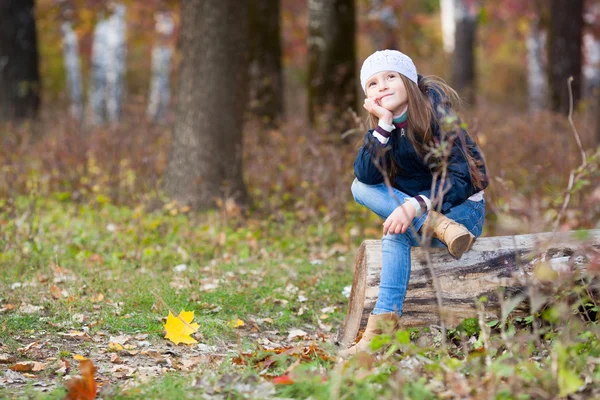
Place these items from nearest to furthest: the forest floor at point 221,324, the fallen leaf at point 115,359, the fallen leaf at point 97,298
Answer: the forest floor at point 221,324
the fallen leaf at point 115,359
the fallen leaf at point 97,298

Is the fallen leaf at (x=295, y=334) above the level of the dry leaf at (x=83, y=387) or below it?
below

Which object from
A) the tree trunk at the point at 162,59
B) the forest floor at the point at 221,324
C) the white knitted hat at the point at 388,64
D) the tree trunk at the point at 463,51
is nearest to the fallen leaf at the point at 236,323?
the forest floor at the point at 221,324

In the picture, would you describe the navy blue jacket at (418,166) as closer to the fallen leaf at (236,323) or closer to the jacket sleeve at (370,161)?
the jacket sleeve at (370,161)

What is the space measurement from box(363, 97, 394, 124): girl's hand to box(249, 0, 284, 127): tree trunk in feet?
21.6

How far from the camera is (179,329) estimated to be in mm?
4254

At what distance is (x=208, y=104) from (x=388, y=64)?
3.60 m

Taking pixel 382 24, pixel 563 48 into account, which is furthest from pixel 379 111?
pixel 382 24

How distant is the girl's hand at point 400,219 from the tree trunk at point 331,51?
6.01 meters

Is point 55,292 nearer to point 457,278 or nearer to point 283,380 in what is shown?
point 283,380

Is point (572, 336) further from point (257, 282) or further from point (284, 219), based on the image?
point (284, 219)

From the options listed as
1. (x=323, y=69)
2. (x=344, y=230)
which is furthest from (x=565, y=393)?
(x=323, y=69)

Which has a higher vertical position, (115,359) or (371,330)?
(371,330)

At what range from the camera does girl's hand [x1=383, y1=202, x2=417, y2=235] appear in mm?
3805

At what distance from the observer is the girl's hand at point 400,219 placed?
12.5 feet
